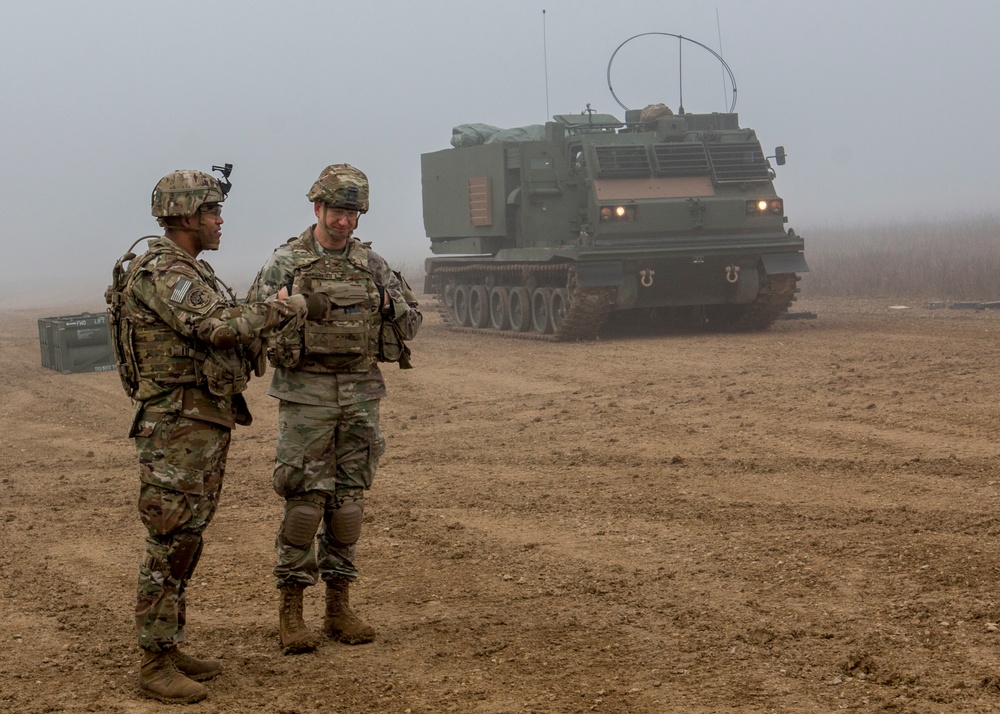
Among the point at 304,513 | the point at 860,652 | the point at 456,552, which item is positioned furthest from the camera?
the point at 456,552

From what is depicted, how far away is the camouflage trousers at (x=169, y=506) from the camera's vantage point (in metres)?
4.35

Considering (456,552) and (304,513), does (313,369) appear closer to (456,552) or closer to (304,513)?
(304,513)

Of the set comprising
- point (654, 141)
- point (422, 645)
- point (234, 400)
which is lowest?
point (422, 645)

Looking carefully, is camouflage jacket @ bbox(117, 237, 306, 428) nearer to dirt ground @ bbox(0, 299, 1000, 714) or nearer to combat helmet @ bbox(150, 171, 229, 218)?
combat helmet @ bbox(150, 171, 229, 218)

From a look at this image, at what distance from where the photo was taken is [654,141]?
17719 millimetres

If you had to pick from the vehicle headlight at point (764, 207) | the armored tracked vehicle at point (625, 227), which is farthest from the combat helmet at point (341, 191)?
the vehicle headlight at point (764, 207)

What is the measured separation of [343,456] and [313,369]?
356 mm

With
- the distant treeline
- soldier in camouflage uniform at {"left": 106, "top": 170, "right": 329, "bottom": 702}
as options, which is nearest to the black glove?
soldier in camouflage uniform at {"left": 106, "top": 170, "right": 329, "bottom": 702}

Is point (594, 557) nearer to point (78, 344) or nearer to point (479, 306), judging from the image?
point (78, 344)

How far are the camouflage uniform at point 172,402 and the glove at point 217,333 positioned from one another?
0.12 ft

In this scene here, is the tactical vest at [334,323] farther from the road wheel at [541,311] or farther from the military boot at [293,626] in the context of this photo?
the road wheel at [541,311]

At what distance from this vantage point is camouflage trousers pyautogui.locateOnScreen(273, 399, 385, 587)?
192 inches

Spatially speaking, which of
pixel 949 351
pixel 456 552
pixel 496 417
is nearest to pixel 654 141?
pixel 949 351

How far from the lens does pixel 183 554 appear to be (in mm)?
4426
